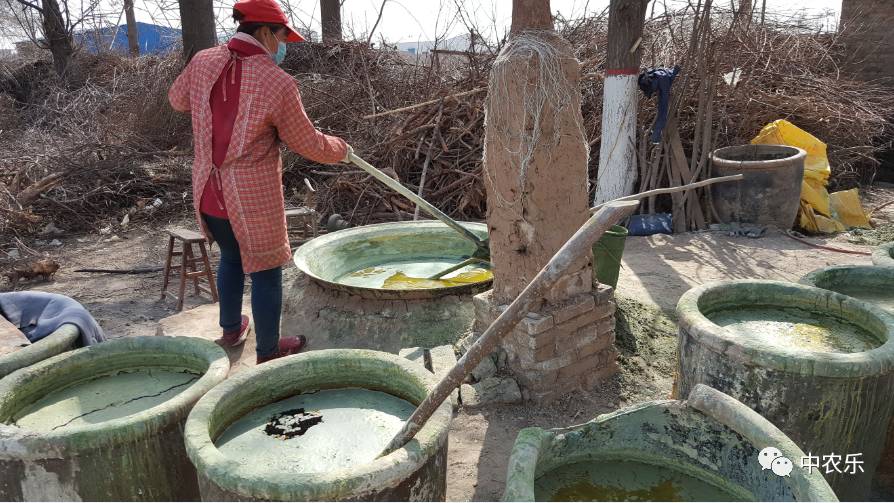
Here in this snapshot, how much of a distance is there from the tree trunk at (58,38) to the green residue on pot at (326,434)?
13.7m

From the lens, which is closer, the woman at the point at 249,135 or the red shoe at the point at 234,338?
the woman at the point at 249,135

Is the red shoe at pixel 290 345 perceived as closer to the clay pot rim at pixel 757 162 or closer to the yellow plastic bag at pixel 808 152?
the clay pot rim at pixel 757 162

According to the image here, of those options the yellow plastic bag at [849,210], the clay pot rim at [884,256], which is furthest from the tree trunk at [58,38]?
the clay pot rim at [884,256]

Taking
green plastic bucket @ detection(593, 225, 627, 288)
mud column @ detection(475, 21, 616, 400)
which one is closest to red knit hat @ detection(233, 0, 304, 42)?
mud column @ detection(475, 21, 616, 400)

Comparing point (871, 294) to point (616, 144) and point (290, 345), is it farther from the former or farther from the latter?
point (616, 144)

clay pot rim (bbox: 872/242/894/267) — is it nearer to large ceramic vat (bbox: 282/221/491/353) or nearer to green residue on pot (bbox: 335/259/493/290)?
large ceramic vat (bbox: 282/221/491/353)

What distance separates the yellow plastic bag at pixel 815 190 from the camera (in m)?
7.06

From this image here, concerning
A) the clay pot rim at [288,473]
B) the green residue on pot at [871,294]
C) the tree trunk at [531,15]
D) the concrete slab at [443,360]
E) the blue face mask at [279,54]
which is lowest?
the concrete slab at [443,360]

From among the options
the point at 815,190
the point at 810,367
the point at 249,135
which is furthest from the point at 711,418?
the point at 815,190

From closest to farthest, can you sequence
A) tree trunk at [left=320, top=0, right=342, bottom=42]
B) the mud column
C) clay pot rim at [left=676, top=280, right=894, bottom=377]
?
clay pot rim at [left=676, top=280, right=894, bottom=377], the mud column, tree trunk at [left=320, top=0, right=342, bottom=42]

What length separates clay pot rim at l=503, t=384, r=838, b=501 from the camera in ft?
4.70

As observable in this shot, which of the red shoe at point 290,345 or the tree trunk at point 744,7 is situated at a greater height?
the tree trunk at point 744,7

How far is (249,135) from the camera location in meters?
2.91

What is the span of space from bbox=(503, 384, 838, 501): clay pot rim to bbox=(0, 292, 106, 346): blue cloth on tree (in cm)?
199
